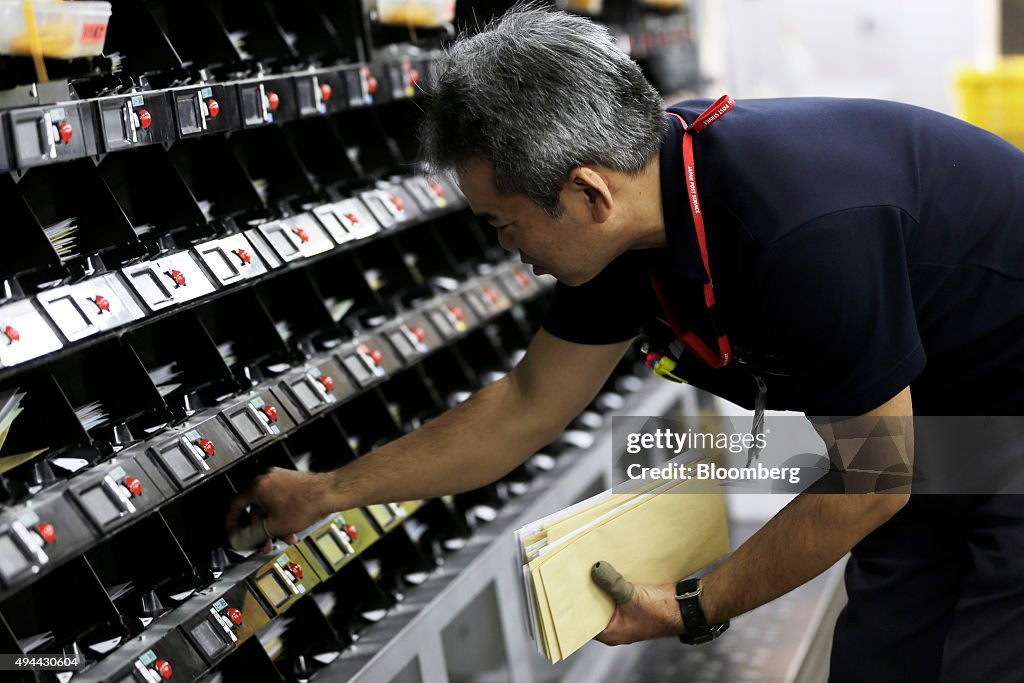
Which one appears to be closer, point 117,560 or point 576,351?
point 117,560

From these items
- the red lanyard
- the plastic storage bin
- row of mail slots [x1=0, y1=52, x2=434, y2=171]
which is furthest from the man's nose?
the plastic storage bin

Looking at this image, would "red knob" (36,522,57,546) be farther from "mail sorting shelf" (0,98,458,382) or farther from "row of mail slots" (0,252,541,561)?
"mail sorting shelf" (0,98,458,382)

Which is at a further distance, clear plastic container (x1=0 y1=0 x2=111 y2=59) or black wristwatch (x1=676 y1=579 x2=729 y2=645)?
black wristwatch (x1=676 y1=579 x2=729 y2=645)

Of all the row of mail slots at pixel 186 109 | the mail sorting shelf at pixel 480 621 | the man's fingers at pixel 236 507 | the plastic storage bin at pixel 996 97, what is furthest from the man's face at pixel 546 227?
the plastic storage bin at pixel 996 97

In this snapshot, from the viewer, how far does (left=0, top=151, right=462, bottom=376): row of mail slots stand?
158 cm

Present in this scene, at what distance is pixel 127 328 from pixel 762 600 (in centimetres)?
107

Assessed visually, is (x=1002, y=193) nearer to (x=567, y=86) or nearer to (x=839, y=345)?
(x=839, y=345)

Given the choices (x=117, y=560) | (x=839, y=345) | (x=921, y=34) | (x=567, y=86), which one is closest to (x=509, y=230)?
(x=567, y=86)

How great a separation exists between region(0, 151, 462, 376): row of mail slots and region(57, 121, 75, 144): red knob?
17 centimetres

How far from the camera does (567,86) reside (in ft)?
5.48

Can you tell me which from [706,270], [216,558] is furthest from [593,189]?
[216,558]

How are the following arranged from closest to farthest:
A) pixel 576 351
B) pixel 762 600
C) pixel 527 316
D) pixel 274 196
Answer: pixel 762 600
pixel 576 351
pixel 274 196
pixel 527 316

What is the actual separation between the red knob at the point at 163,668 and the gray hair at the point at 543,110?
2.81 feet

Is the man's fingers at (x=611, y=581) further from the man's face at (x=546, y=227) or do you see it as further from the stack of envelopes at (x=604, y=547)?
the man's face at (x=546, y=227)
